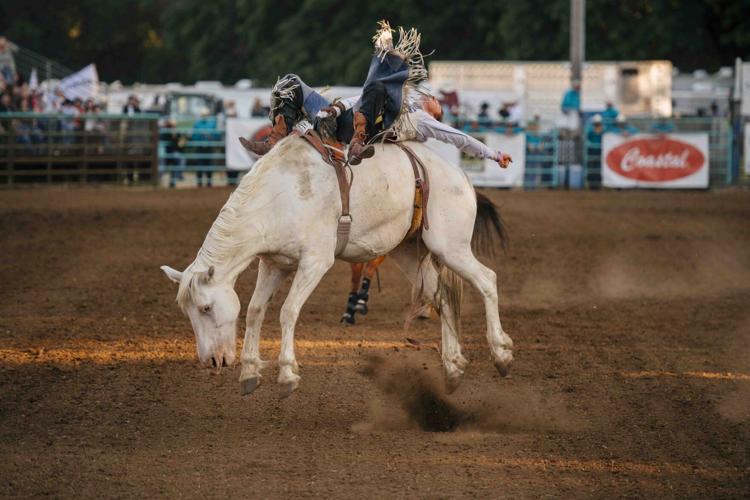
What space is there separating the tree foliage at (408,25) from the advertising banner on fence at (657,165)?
12426 mm

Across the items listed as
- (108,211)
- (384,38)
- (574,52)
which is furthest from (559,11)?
(384,38)

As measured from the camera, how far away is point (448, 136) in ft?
24.8

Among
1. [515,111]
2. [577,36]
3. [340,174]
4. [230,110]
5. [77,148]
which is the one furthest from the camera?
[230,110]

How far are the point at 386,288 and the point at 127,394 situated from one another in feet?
17.6

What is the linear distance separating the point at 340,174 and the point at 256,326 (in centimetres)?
104

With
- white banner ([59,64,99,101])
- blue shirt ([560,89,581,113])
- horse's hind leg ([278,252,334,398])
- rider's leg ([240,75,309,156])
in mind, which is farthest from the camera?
white banner ([59,64,99,101])

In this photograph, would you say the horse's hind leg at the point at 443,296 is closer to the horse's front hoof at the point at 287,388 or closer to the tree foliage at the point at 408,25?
the horse's front hoof at the point at 287,388

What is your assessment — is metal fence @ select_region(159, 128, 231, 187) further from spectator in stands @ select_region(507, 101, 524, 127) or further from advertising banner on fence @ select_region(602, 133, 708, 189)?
advertising banner on fence @ select_region(602, 133, 708, 189)

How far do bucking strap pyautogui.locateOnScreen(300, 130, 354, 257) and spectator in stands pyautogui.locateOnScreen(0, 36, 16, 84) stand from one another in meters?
19.4

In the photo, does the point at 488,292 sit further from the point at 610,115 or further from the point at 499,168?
the point at 610,115

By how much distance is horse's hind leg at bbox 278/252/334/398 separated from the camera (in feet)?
20.2

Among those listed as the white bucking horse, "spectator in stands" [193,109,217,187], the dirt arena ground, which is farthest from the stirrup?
"spectator in stands" [193,109,217,187]

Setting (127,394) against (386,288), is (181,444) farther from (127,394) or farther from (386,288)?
(386,288)

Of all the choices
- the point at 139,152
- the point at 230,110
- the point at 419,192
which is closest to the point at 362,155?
the point at 419,192
